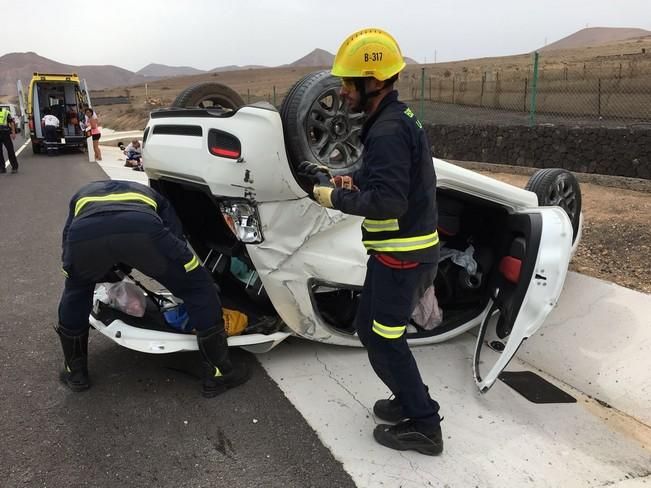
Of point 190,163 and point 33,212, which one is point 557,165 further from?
point 33,212

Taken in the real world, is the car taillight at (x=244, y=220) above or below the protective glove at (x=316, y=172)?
below

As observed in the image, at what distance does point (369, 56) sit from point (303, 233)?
45.2 inches

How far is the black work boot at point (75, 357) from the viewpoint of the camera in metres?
3.06

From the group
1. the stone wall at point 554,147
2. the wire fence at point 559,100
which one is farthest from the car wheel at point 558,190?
the stone wall at point 554,147

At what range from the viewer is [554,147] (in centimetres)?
926

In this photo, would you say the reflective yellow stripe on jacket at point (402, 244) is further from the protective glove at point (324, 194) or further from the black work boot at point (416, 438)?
the black work boot at point (416, 438)

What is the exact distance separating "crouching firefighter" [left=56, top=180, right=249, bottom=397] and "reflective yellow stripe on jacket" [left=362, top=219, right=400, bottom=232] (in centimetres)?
105

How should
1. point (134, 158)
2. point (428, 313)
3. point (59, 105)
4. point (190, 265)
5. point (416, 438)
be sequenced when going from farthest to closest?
point (59, 105) → point (134, 158) → point (428, 313) → point (190, 265) → point (416, 438)

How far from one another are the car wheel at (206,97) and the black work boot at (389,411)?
2.11m

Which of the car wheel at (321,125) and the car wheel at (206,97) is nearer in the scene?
the car wheel at (321,125)

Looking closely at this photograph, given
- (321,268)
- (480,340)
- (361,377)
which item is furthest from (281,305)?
(480,340)

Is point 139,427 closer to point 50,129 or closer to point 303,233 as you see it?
point 303,233

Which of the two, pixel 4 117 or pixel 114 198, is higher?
pixel 4 117

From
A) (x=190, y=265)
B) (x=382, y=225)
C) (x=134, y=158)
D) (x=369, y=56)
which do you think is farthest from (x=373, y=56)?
(x=134, y=158)
